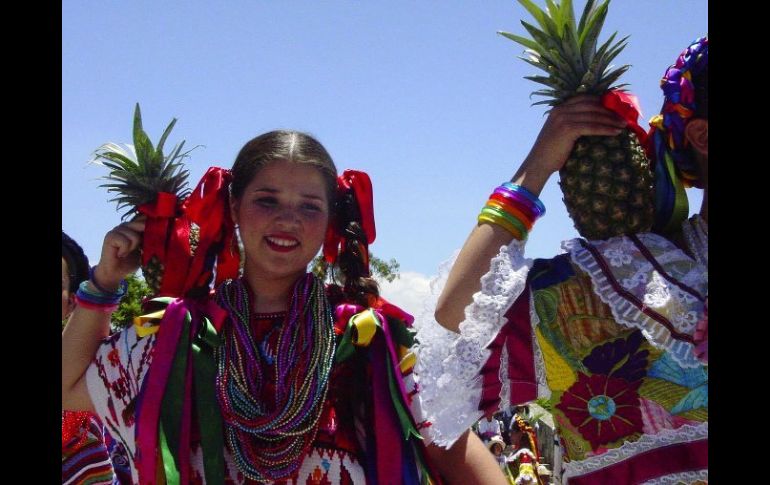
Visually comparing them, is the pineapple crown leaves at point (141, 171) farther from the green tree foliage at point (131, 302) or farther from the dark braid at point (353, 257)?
the green tree foliage at point (131, 302)

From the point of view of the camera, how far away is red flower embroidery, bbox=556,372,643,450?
6.77 ft

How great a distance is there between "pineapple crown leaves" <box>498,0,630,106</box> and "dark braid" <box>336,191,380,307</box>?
0.90 meters

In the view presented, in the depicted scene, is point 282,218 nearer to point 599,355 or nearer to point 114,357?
point 114,357

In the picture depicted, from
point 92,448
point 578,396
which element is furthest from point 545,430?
point 578,396

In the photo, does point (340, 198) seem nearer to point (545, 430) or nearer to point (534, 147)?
point (534, 147)

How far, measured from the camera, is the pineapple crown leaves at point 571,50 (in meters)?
2.11

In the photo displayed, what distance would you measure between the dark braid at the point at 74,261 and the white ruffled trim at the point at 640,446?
2069 millimetres

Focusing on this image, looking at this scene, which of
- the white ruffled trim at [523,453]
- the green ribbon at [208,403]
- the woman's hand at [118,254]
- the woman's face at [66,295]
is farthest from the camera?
the white ruffled trim at [523,453]

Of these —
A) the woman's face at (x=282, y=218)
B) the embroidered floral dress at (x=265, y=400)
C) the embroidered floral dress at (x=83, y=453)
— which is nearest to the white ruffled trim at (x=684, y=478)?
the embroidered floral dress at (x=265, y=400)

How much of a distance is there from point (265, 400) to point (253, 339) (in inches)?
7.5

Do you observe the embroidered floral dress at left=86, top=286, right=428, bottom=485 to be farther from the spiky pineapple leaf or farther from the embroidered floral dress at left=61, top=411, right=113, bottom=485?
the spiky pineapple leaf

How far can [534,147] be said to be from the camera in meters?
2.15

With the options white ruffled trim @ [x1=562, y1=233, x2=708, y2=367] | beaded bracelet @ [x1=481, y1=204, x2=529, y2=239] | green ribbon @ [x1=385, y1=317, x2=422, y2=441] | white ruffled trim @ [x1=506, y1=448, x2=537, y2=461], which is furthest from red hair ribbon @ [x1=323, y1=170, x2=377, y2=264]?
white ruffled trim @ [x1=506, y1=448, x2=537, y2=461]

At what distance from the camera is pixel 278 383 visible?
250 centimetres
